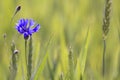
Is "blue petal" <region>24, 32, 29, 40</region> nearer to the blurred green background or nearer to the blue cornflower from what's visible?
the blue cornflower

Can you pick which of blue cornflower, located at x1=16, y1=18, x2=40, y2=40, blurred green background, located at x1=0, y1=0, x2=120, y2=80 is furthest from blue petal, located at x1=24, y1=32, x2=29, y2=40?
blurred green background, located at x1=0, y1=0, x2=120, y2=80

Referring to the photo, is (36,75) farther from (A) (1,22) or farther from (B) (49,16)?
(B) (49,16)

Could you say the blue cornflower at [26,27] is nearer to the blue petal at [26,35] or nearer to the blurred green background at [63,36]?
the blue petal at [26,35]

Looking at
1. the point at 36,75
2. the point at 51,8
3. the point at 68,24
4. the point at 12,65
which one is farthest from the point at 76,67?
the point at 51,8

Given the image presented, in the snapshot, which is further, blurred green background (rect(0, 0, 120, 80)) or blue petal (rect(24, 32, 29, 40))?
blurred green background (rect(0, 0, 120, 80))

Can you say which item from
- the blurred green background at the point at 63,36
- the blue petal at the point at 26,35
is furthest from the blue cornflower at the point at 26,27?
the blurred green background at the point at 63,36

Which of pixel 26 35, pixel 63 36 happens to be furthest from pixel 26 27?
pixel 63 36

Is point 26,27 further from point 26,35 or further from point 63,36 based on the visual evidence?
point 63,36

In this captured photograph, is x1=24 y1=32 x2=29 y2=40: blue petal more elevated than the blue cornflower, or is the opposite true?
the blue cornflower
